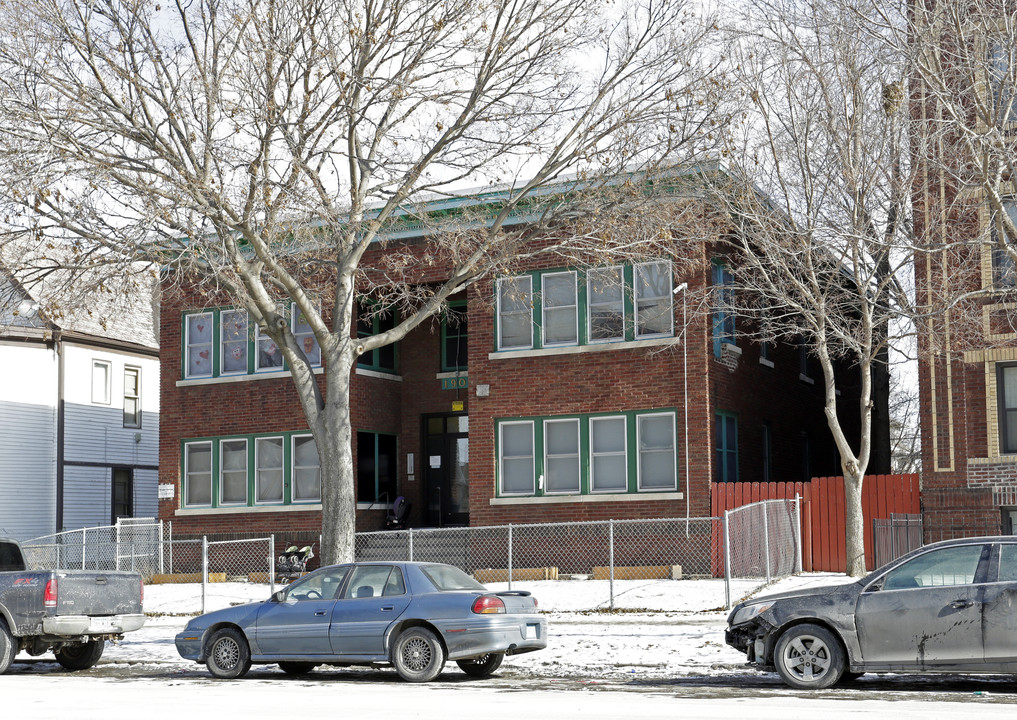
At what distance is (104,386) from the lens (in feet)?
123

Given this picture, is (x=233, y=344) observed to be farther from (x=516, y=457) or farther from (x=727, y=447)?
(x=727, y=447)

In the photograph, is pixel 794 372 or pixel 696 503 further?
pixel 794 372

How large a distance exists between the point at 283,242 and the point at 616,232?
4.85 meters

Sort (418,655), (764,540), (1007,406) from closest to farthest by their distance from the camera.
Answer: (418,655) → (764,540) → (1007,406)

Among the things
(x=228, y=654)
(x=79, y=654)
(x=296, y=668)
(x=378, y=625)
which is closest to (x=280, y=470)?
(x=79, y=654)

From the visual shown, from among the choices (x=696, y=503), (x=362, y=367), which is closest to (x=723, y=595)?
(x=696, y=503)

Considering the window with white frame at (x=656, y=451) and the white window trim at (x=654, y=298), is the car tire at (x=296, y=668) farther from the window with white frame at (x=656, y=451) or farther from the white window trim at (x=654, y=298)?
the white window trim at (x=654, y=298)

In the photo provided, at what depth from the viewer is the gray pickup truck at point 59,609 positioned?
1527 centimetres

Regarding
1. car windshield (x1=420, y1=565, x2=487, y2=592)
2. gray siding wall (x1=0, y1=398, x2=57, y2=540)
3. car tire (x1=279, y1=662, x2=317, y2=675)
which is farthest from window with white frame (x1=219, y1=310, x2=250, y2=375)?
car windshield (x1=420, y1=565, x2=487, y2=592)

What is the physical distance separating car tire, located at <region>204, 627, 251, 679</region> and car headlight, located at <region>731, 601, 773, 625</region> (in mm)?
5777

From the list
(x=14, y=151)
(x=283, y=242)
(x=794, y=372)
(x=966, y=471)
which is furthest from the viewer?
(x=794, y=372)

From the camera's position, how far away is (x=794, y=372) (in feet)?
99.6

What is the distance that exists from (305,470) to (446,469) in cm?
344

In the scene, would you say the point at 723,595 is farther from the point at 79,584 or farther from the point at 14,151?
the point at 14,151
